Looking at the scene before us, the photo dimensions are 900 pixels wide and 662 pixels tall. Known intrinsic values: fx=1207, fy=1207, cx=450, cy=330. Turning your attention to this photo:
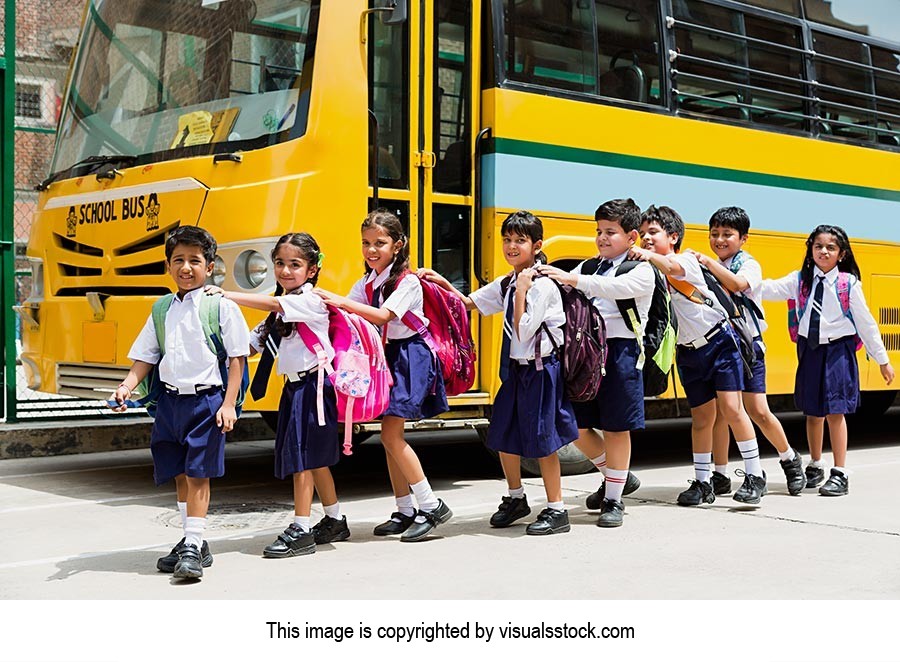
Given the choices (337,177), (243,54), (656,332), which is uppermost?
(243,54)

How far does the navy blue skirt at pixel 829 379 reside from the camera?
738 centimetres

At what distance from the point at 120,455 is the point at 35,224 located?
6.94 ft

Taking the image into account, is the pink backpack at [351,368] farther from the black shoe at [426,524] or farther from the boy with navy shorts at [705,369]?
the boy with navy shorts at [705,369]

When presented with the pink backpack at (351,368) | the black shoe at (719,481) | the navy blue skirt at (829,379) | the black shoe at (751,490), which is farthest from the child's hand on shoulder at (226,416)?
the navy blue skirt at (829,379)

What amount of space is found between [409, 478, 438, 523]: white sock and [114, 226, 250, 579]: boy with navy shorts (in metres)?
1.15

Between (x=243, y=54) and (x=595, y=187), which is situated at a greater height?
(x=243, y=54)

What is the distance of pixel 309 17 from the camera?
22.7 ft

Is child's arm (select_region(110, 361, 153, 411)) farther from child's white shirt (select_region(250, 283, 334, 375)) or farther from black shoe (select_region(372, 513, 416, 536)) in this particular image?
black shoe (select_region(372, 513, 416, 536))

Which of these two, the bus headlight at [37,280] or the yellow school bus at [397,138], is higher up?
the yellow school bus at [397,138]

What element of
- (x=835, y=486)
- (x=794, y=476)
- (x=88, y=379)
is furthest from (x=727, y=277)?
(x=88, y=379)

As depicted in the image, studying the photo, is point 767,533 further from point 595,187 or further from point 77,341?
point 77,341

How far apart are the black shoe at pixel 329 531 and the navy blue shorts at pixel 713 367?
237 centimetres

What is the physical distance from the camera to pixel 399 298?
5801mm
